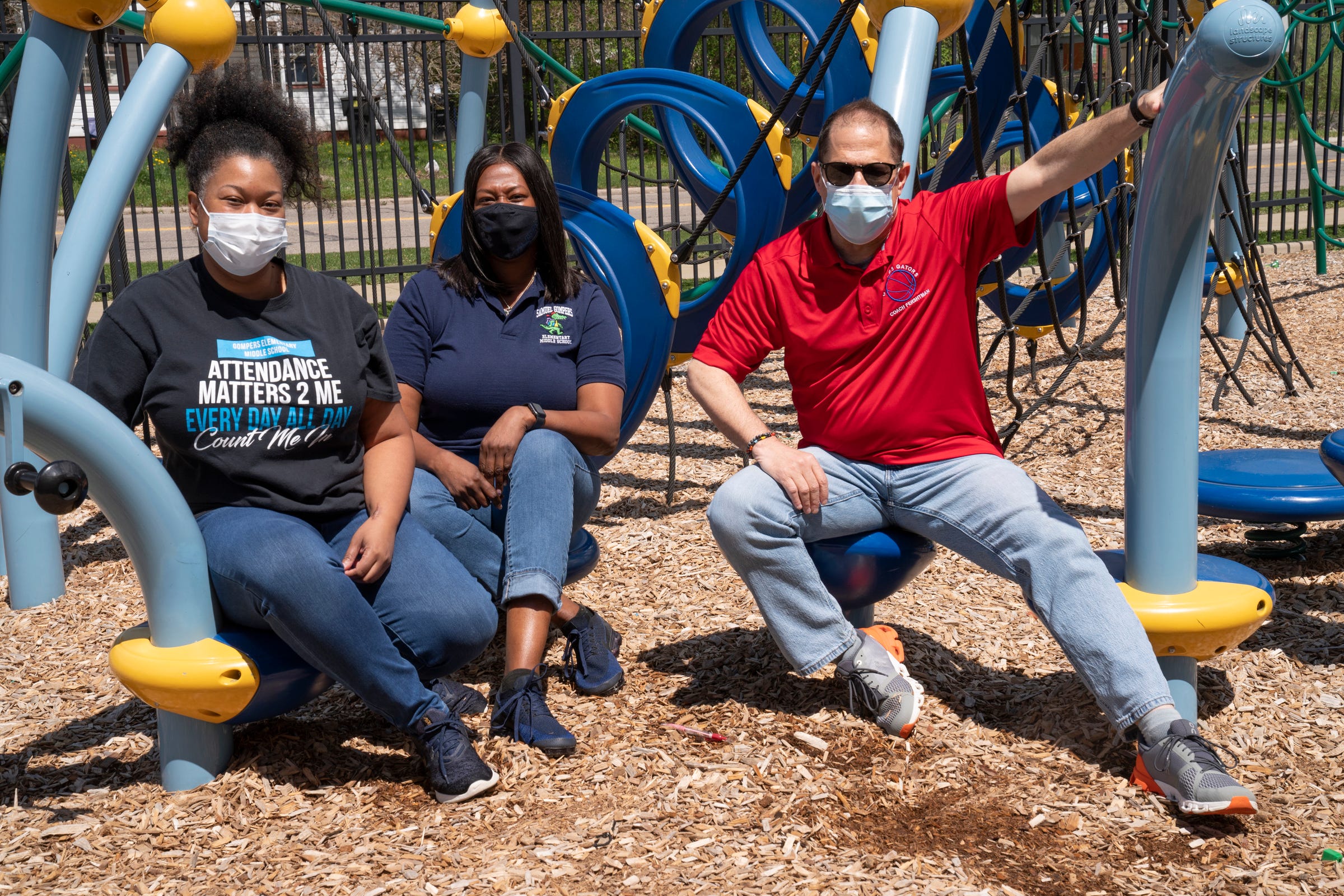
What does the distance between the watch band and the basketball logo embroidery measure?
0.58 m

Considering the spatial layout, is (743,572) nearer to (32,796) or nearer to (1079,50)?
(32,796)

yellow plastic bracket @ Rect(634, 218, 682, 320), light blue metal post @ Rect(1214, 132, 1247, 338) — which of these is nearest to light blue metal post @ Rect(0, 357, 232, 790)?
yellow plastic bracket @ Rect(634, 218, 682, 320)

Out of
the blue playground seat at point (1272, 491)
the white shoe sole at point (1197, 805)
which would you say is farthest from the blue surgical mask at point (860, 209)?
the blue playground seat at point (1272, 491)

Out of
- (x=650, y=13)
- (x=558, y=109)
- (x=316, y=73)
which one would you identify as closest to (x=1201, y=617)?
(x=558, y=109)

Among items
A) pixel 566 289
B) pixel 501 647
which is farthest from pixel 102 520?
pixel 566 289

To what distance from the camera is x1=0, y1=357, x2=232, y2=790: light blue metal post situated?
2096 mm

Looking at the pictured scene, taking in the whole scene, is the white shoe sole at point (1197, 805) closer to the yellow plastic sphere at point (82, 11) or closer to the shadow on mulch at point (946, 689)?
the shadow on mulch at point (946, 689)

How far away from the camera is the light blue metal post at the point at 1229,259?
19.5 ft

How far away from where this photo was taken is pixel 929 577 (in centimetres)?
370

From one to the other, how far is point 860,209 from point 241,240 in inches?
49.4

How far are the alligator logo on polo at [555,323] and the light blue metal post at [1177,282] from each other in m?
1.36

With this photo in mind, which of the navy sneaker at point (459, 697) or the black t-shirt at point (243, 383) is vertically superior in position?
the black t-shirt at point (243, 383)

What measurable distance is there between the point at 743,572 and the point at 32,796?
153 cm

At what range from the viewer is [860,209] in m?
2.62
